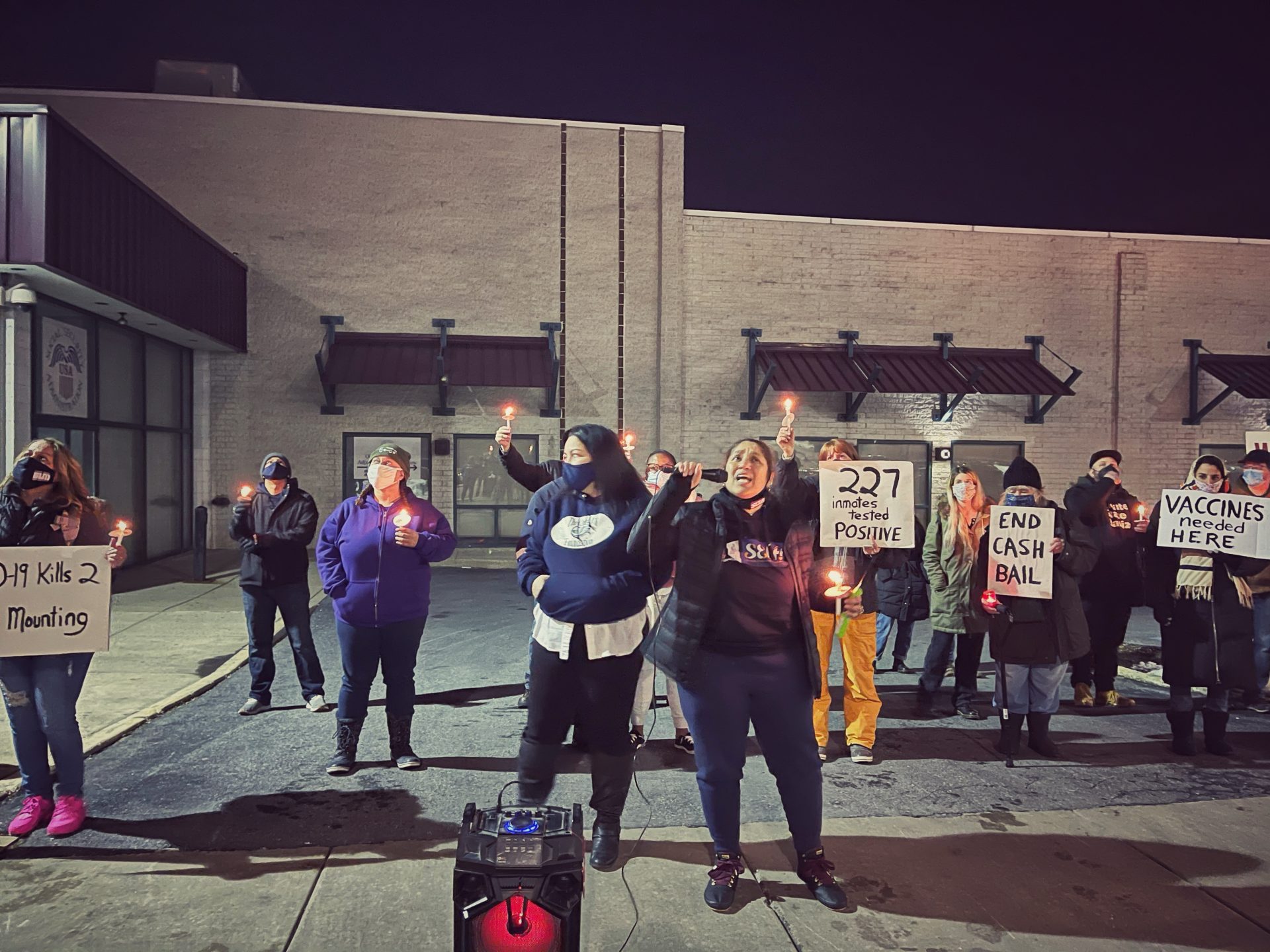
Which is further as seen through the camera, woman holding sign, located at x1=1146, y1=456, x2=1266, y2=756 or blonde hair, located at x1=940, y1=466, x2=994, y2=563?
blonde hair, located at x1=940, y1=466, x2=994, y2=563

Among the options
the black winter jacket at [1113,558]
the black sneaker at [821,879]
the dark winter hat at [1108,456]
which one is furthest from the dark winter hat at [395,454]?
the dark winter hat at [1108,456]

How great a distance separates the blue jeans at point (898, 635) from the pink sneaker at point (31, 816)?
5.66m

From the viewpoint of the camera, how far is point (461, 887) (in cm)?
259

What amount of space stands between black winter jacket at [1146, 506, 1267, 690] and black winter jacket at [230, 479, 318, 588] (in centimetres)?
613

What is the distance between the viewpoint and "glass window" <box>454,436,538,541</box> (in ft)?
53.4

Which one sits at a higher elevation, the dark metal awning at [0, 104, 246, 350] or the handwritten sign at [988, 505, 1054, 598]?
the dark metal awning at [0, 104, 246, 350]

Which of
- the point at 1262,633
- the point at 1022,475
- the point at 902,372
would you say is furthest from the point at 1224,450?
the point at 1022,475

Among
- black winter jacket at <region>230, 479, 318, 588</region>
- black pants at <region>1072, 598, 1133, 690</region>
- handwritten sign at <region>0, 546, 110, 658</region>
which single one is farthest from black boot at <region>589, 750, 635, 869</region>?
black pants at <region>1072, 598, 1133, 690</region>

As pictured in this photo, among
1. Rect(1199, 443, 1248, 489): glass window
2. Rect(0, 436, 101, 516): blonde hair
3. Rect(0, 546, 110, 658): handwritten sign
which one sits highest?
Rect(1199, 443, 1248, 489): glass window

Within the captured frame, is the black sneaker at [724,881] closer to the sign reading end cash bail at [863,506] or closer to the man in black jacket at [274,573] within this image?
the sign reading end cash bail at [863,506]

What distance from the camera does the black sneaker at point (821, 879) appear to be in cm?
333

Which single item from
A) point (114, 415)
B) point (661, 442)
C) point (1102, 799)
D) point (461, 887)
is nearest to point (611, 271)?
point (661, 442)

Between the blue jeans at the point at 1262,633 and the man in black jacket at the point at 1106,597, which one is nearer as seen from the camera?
the blue jeans at the point at 1262,633

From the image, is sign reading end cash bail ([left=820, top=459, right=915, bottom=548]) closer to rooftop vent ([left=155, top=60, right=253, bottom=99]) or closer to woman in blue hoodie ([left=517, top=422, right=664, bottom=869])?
woman in blue hoodie ([left=517, top=422, right=664, bottom=869])
